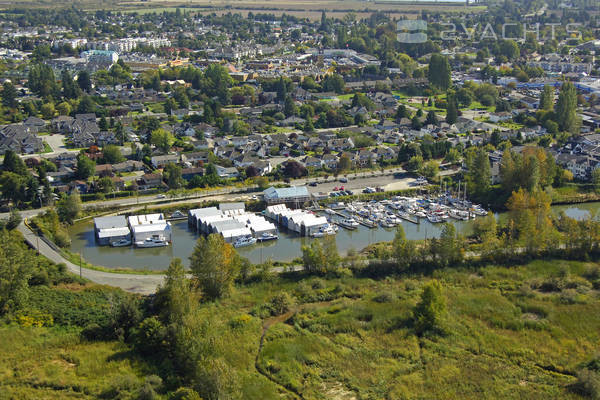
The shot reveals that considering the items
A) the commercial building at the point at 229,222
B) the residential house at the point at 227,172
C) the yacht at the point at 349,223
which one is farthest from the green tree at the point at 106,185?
the yacht at the point at 349,223

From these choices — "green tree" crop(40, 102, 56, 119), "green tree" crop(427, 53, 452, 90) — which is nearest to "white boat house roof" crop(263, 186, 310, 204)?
"green tree" crop(40, 102, 56, 119)

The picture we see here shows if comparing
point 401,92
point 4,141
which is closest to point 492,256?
point 4,141

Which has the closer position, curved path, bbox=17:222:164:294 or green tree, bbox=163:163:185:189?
curved path, bbox=17:222:164:294

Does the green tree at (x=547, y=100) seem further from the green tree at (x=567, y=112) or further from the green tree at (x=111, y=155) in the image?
the green tree at (x=111, y=155)

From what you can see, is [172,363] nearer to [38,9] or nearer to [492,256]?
[492,256]

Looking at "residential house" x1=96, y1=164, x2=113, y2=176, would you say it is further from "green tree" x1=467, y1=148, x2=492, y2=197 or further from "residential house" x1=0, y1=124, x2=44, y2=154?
"green tree" x1=467, y1=148, x2=492, y2=197

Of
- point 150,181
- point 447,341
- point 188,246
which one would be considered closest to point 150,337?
point 447,341

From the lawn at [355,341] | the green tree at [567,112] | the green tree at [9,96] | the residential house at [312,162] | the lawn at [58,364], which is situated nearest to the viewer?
the lawn at [58,364]
